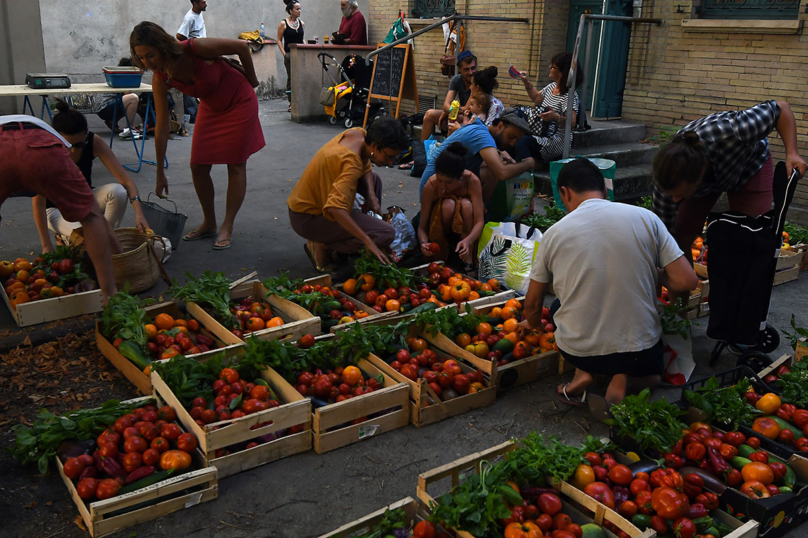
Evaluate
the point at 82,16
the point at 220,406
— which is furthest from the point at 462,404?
the point at 82,16

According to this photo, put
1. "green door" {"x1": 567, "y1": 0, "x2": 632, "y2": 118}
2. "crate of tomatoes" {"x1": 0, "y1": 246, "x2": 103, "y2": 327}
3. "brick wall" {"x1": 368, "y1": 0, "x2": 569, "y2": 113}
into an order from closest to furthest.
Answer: "crate of tomatoes" {"x1": 0, "y1": 246, "x2": 103, "y2": 327} < "green door" {"x1": 567, "y1": 0, "x2": 632, "y2": 118} < "brick wall" {"x1": 368, "y1": 0, "x2": 569, "y2": 113}

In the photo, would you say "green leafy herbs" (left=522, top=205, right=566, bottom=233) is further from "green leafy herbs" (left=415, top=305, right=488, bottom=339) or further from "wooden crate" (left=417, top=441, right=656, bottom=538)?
"wooden crate" (left=417, top=441, right=656, bottom=538)

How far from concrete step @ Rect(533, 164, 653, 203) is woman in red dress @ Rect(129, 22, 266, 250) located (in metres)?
3.96

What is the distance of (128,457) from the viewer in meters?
A: 3.12

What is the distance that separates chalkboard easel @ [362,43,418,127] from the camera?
12.4 m

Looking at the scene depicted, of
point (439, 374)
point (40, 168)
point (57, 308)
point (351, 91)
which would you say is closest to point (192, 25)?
point (351, 91)

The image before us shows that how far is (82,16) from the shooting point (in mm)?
15922

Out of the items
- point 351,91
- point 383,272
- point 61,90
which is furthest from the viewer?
point 351,91

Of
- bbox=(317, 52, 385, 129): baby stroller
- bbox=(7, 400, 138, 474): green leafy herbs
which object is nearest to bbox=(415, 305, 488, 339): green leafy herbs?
bbox=(7, 400, 138, 474): green leafy herbs

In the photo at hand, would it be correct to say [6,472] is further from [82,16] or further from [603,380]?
[82,16]

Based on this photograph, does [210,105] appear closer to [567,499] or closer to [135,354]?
[135,354]

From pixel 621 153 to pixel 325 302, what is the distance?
239 inches

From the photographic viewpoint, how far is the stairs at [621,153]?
9.09m

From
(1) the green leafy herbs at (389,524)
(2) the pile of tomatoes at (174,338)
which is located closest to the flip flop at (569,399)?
(1) the green leafy herbs at (389,524)
